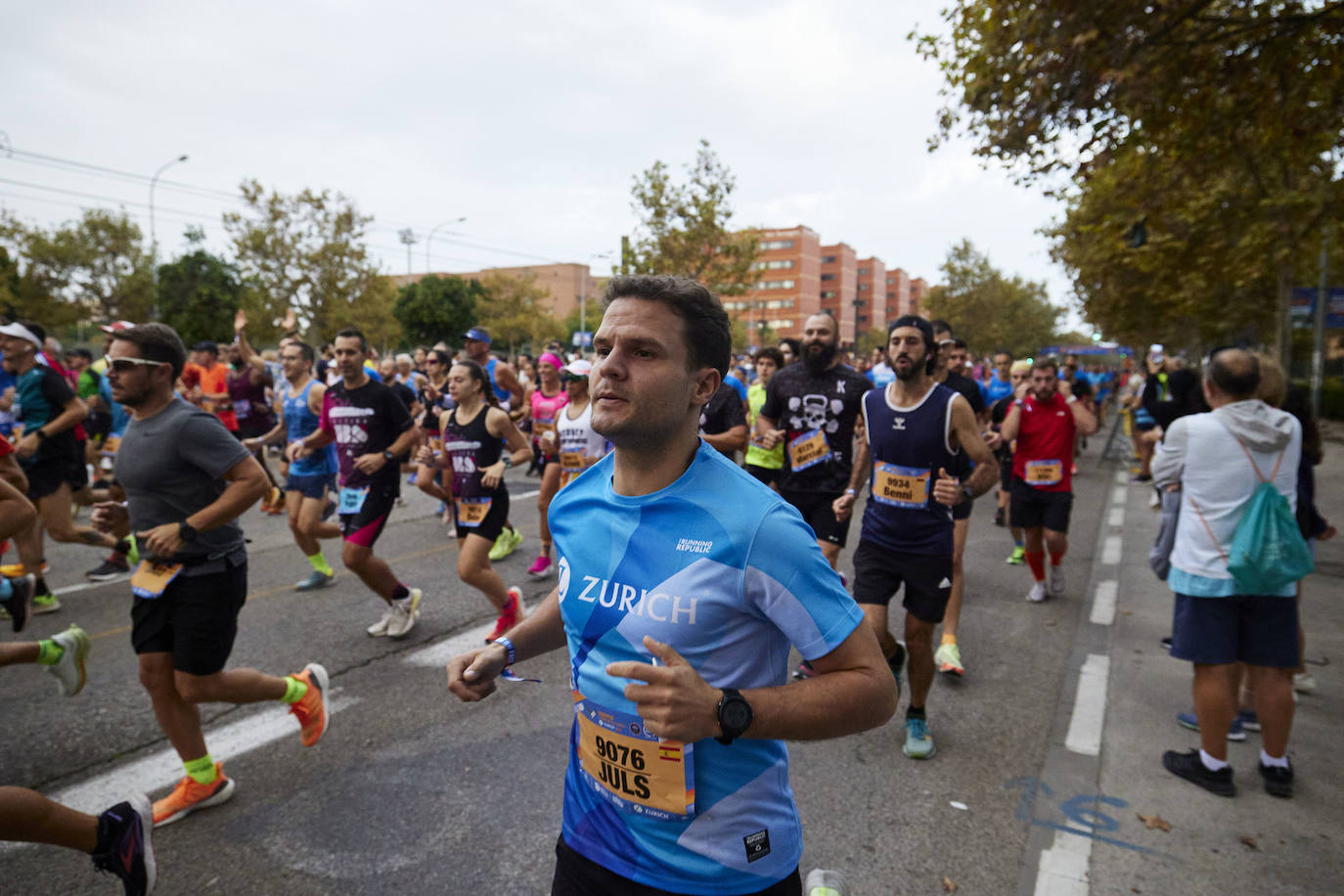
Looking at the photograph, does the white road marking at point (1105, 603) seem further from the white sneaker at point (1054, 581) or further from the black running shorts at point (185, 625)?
the black running shorts at point (185, 625)

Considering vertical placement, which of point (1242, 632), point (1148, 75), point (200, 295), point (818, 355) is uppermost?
point (200, 295)

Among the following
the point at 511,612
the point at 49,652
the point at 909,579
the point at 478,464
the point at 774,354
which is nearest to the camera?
the point at 49,652

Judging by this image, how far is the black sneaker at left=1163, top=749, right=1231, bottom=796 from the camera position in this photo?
3.57 meters

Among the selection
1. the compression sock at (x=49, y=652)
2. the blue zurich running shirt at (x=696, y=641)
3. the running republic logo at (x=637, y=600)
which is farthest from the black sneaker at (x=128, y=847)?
the running republic logo at (x=637, y=600)

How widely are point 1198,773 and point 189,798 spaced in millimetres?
4647

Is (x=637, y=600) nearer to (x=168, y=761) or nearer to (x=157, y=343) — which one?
(x=157, y=343)

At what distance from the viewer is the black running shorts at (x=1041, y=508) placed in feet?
21.7

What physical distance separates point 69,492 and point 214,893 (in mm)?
5304

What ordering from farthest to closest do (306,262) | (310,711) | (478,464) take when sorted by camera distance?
(306,262) < (478,464) < (310,711)

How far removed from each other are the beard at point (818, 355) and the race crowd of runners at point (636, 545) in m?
0.04

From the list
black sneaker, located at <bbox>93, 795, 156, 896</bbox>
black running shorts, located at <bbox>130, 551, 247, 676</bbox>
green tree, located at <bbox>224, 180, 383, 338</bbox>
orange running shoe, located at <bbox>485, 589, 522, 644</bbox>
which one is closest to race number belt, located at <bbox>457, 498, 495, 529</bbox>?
orange running shoe, located at <bbox>485, 589, 522, 644</bbox>

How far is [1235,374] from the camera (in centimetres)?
359

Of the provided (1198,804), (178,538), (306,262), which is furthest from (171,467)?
(306,262)

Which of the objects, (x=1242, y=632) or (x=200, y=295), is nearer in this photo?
(x=1242, y=632)
